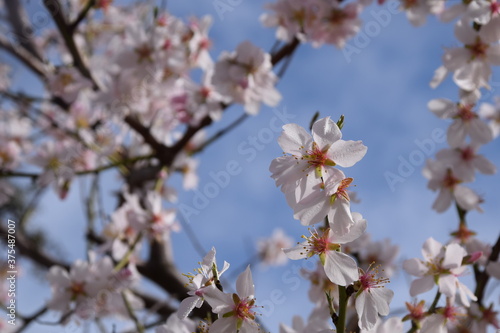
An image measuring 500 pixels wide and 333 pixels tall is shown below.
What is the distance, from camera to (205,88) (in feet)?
9.34

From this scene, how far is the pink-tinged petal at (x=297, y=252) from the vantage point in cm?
103

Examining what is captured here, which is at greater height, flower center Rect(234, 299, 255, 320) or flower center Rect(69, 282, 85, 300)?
flower center Rect(69, 282, 85, 300)

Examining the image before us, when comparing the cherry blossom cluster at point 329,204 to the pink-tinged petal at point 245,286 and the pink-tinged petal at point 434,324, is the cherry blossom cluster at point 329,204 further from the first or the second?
the pink-tinged petal at point 434,324

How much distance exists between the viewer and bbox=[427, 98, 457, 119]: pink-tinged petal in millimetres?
1891

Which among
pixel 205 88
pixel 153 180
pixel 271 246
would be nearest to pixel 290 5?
pixel 205 88

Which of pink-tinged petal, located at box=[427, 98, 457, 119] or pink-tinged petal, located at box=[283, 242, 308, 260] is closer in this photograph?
pink-tinged petal, located at box=[283, 242, 308, 260]

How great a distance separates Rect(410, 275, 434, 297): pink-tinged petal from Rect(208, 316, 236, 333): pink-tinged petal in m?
0.58

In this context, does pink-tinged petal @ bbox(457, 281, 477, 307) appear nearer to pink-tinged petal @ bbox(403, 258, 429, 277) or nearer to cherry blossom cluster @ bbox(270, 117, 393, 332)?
pink-tinged petal @ bbox(403, 258, 429, 277)

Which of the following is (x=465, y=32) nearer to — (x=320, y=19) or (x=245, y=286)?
(x=320, y=19)

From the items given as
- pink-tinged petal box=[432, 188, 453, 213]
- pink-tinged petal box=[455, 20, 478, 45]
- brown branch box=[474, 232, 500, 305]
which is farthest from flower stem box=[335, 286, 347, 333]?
pink-tinged petal box=[455, 20, 478, 45]

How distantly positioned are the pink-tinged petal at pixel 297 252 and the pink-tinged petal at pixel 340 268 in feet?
0.18

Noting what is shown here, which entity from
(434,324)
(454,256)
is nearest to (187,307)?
(434,324)

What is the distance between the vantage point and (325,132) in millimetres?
1059

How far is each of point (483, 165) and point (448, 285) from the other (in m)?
0.91
